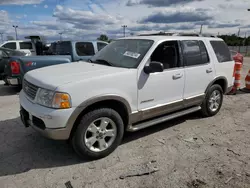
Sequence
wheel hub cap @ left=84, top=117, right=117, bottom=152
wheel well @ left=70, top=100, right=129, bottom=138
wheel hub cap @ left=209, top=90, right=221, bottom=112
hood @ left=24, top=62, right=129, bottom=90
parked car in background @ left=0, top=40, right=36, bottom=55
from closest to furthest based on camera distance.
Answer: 1. hood @ left=24, top=62, right=129, bottom=90
2. wheel well @ left=70, top=100, right=129, bottom=138
3. wheel hub cap @ left=84, top=117, right=117, bottom=152
4. wheel hub cap @ left=209, top=90, right=221, bottom=112
5. parked car in background @ left=0, top=40, right=36, bottom=55

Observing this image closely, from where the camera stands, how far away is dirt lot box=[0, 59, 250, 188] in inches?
107

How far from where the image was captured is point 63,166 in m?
3.02

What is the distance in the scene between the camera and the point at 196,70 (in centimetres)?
423

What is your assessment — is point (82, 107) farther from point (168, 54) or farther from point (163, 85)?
point (168, 54)

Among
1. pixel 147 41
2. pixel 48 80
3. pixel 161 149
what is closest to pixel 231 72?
pixel 147 41

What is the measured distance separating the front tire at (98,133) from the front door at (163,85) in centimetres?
54

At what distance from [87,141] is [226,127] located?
3.10 m

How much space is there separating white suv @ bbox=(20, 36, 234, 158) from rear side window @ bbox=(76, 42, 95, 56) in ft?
11.3

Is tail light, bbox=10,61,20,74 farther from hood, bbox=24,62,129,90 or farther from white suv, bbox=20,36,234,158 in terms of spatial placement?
hood, bbox=24,62,129,90

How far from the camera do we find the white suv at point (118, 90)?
2777mm

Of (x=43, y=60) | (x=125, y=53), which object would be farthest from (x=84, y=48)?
(x=125, y=53)

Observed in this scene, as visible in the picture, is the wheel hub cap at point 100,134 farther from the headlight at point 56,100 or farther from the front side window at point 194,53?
the front side window at point 194,53

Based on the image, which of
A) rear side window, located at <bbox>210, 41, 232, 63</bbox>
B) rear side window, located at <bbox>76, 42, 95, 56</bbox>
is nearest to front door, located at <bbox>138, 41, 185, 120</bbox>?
rear side window, located at <bbox>210, 41, 232, 63</bbox>

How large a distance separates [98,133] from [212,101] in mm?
3098
